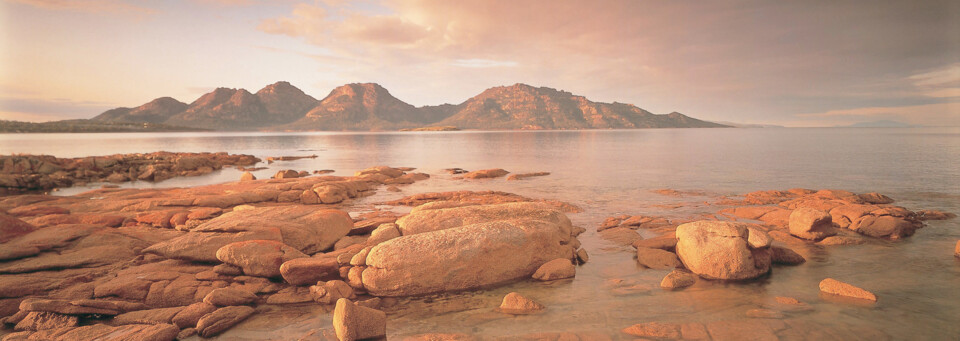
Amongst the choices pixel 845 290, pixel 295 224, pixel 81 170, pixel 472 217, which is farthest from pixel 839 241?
pixel 81 170

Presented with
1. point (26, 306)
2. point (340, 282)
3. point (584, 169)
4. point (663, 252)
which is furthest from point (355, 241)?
point (584, 169)

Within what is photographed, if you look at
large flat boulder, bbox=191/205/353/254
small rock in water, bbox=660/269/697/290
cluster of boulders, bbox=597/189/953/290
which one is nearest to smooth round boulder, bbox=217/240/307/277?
large flat boulder, bbox=191/205/353/254

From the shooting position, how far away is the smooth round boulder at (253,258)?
1125 centimetres

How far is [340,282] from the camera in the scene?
10.8 metres

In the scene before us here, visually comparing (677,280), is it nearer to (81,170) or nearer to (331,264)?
(331,264)

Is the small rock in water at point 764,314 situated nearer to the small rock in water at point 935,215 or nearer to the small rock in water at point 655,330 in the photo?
the small rock in water at point 655,330

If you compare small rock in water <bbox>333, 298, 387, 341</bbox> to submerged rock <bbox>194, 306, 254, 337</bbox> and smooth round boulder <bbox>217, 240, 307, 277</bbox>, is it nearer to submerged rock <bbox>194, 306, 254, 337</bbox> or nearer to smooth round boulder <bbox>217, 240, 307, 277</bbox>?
submerged rock <bbox>194, 306, 254, 337</bbox>

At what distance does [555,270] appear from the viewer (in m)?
12.2

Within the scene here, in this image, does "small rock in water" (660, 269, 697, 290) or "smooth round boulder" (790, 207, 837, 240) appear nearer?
"small rock in water" (660, 269, 697, 290)

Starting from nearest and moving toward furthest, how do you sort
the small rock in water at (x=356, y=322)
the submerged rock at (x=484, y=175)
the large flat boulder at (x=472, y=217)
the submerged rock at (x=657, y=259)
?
the small rock in water at (x=356, y=322) < the submerged rock at (x=657, y=259) < the large flat boulder at (x=472, y=217) < the submerged rock at (x=484, y=175)

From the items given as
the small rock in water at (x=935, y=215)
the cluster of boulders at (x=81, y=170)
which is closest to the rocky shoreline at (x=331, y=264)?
the small rock in water at (x=935, y=215)

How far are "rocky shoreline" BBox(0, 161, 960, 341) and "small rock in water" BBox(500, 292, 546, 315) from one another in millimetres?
36

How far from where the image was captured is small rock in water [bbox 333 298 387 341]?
8.09 m

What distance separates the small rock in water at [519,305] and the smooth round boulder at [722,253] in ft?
18.5
